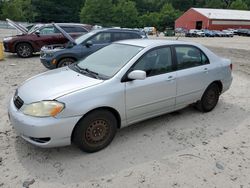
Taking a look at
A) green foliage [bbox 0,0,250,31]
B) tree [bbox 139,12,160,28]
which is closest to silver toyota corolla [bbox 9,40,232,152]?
green foliage [bbox 0,0,250,31]

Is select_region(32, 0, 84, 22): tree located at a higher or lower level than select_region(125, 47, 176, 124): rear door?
higher

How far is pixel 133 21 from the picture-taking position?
77500 mm

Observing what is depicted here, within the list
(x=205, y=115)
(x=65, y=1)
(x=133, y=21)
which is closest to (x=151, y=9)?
(x=133, y=21)

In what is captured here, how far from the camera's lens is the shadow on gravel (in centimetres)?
338

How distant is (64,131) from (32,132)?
40cm

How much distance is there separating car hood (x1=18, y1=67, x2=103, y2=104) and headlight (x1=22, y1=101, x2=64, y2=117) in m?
0.08

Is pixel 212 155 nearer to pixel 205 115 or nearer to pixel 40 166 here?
pixel 205 115

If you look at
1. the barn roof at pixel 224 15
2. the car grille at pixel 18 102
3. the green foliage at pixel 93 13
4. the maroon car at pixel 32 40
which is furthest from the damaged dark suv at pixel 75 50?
the green foliage at pixel 93 13

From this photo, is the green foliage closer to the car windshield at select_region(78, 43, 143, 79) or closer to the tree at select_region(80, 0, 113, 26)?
the tree at select_region(80, 0, 113, 26)

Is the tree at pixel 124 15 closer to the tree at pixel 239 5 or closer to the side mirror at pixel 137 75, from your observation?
the tree at pixel 239 5

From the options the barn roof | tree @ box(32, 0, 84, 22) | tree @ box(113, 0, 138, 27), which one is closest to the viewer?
the barn roof

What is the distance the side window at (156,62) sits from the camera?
4219 mm

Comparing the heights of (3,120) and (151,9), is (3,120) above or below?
below

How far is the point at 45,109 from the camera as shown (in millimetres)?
3375
